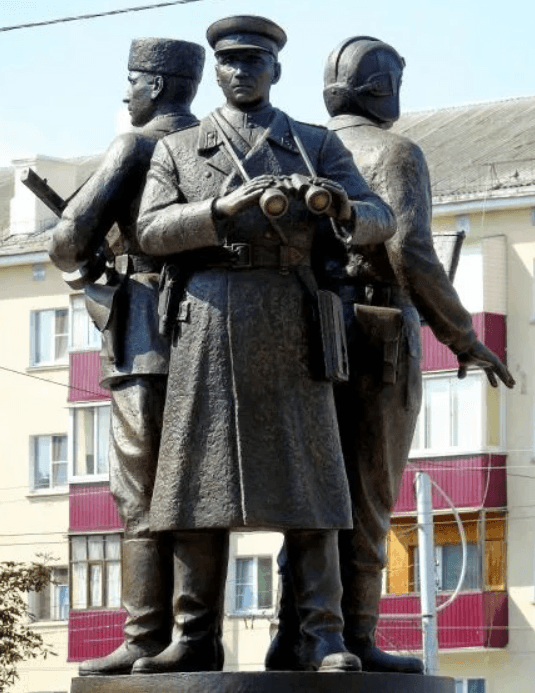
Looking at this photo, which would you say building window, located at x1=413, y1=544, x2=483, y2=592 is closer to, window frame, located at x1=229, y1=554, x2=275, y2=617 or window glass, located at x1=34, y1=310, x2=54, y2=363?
window frame, located at x1=229, y1=554, x2=275, y2=617

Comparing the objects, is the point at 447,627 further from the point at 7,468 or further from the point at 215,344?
the point at 215,344

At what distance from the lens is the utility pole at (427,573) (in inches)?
2197

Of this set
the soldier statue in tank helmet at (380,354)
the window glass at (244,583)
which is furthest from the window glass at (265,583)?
the soldier statue in tank helmet at (380,354)

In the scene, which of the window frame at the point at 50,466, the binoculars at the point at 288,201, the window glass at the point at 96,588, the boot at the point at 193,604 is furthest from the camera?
the window frame at the point at 50,466

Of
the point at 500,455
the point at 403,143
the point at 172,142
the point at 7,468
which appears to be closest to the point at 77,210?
the point at 172,142

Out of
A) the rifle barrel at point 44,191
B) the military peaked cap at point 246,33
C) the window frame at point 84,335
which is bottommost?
the rifle barrel at point 44,191

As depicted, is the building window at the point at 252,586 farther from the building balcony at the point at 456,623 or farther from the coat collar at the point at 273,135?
the coat collar at the point at 273,135

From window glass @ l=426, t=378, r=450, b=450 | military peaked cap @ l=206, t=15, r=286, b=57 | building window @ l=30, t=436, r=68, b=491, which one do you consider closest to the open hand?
military peaked cap @ l=206, t=15, r=286, b=57

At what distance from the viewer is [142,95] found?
15.5 metres

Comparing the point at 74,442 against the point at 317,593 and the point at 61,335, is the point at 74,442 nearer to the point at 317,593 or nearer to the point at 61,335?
the point at 61,335

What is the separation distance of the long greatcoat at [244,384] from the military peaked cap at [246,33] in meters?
0.44

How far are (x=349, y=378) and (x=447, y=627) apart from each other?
47.5 m

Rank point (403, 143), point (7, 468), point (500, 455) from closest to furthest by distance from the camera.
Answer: point (403, 143) → point (500, 455) → point (7, 468)

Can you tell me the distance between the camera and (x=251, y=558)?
63.8 meters
